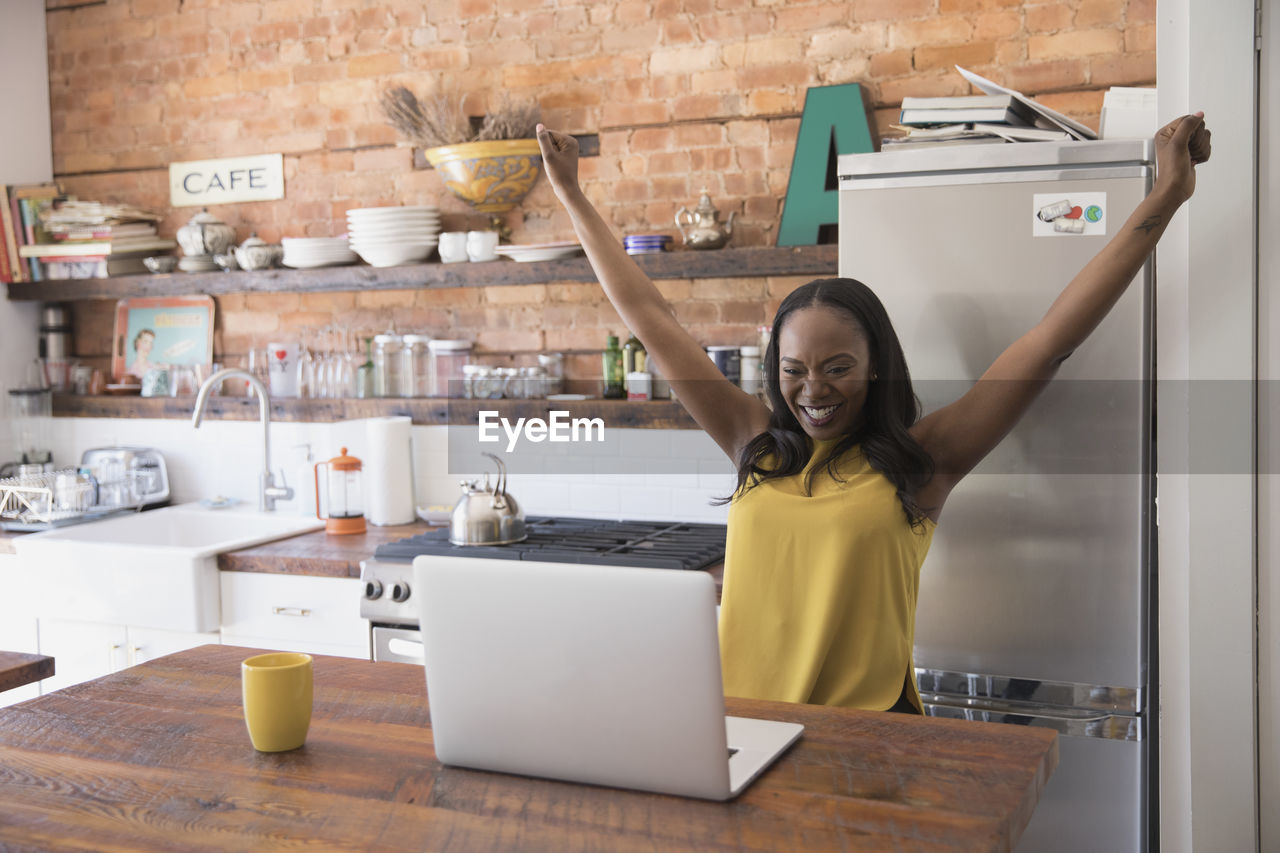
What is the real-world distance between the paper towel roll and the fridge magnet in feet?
6.74

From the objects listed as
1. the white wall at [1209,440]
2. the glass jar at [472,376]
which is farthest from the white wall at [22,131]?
the white wall at [1209,440]

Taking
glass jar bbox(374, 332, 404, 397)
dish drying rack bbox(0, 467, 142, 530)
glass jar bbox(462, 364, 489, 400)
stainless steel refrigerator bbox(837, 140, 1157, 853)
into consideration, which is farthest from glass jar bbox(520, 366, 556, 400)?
dish drying rack bbox(0, 467, 142, 530)

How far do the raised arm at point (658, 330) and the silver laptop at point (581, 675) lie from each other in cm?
88

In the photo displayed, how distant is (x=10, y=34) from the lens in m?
4.27

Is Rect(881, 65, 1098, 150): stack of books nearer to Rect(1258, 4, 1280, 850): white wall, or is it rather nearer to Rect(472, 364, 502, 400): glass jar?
Rect(1258, 4, 1280, 850): white wall

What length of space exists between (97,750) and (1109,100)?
2.33 meters

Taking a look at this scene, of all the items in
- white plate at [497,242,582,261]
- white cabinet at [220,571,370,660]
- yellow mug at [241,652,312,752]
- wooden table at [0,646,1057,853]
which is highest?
white plate at [497,242,582,261]

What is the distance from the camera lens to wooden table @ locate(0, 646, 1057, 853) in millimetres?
1113

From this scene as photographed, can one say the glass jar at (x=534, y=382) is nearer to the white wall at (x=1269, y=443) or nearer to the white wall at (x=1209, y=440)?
the white wall at (x=1209, y=440)

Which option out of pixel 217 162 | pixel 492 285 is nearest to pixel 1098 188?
pixel 492 285

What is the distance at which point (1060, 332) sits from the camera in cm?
197

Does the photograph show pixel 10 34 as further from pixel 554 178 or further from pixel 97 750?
pixel 97 750

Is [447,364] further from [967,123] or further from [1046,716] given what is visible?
[1046,716]

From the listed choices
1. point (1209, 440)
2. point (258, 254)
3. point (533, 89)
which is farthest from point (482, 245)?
point (1209, 440)
